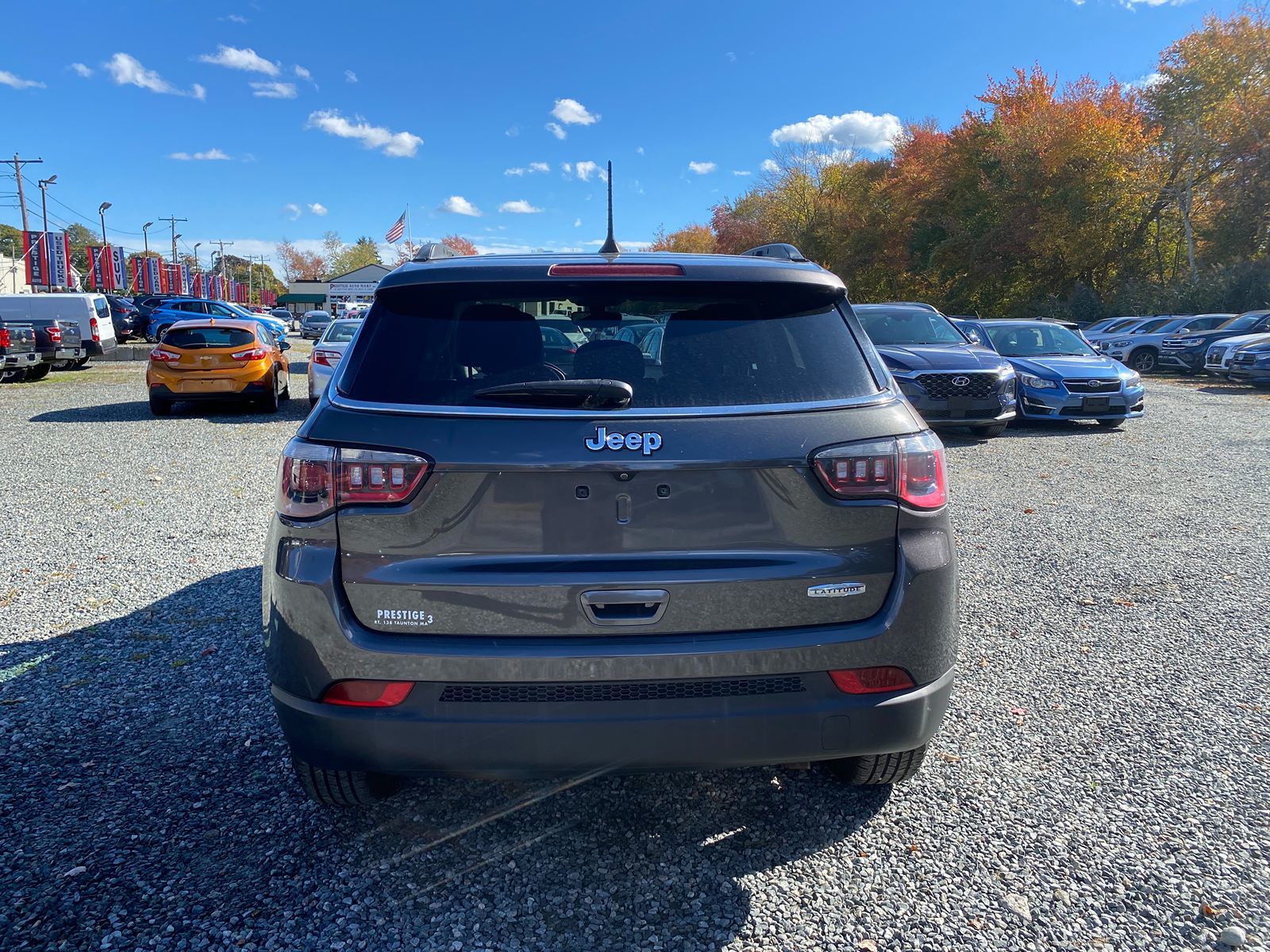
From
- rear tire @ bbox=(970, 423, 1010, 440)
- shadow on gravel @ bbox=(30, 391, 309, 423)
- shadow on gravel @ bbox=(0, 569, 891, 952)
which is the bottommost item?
shadow on gravel @ bbox=(0, 569, 891, 952)

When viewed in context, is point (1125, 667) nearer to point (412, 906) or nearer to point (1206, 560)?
point (1206, 560)

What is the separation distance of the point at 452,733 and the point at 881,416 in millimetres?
1444

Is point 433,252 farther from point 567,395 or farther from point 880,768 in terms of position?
point 880,768

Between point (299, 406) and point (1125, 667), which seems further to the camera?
point (299, 406)

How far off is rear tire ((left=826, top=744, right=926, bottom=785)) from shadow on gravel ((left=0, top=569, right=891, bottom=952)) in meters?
0.16

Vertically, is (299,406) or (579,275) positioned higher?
(579,275)

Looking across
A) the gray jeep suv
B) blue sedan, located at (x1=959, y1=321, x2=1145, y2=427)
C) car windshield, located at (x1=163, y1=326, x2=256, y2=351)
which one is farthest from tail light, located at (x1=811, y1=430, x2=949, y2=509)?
car windshield, located at (x1=163, y1=326, x2=256, y2=351)

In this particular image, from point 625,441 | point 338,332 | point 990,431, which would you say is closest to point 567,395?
point 625,441

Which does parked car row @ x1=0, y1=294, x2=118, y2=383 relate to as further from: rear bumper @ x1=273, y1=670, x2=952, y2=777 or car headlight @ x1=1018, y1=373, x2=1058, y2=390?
rear bumper @ x1=273, y1=670, x2=952, y2=777

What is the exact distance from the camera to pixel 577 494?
2.22m

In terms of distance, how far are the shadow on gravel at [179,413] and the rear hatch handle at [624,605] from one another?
487 inches

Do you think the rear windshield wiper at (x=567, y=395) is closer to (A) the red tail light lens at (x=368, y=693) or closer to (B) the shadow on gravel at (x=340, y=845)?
(A) the red tail light lens at (x=368, y=693)

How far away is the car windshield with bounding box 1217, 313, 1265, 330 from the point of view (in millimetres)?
21422

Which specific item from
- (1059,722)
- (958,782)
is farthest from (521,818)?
(1059,722)
